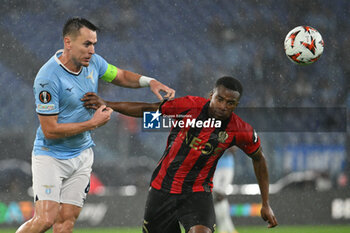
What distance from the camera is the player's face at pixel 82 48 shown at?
4.26m

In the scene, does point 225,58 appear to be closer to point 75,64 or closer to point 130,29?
point 130,29

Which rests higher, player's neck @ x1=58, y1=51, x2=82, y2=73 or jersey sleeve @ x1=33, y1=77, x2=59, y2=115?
player's neck @ x1=58, y1=51, x2=82, y2=73

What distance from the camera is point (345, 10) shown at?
49.4 feet

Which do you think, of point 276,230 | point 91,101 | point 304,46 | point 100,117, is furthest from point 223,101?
point 276,230

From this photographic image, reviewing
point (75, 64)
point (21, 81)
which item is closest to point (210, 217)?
point (75, 64)

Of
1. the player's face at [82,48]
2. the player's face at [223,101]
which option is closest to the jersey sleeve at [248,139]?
the player's face at [223,101]

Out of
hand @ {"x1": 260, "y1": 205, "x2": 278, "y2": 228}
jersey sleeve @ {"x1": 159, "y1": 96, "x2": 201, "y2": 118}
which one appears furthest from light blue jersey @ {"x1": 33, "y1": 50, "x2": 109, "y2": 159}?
hand @ {"x1": 260, "y1": 205, "x2": 278, "y2": 228}

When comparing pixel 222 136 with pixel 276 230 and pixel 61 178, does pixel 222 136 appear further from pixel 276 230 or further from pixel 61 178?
pixel 276 230

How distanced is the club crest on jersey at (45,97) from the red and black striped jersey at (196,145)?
0.87 metres

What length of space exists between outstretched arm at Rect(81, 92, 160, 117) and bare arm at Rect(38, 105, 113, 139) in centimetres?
11

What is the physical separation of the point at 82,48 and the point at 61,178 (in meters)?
0.96

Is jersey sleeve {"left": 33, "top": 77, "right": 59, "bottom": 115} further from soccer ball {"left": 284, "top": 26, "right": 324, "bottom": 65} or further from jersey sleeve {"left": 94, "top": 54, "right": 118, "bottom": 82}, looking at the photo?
soccer ball {"left": 284, "top": 26, "right": 324, "bottom": 65}

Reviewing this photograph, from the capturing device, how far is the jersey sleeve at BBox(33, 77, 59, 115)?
13.6ft

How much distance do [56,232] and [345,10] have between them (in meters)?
12.4
